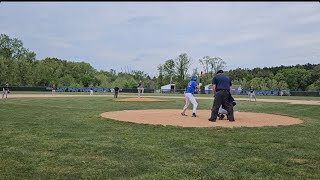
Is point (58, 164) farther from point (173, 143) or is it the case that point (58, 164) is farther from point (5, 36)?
point (5, 36)

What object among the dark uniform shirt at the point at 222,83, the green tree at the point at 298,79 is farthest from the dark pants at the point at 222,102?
the green tree at the point at 298,79

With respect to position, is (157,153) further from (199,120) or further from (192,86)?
(192,86)

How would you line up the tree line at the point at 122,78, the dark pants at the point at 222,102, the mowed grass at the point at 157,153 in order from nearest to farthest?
the mowed grass at the point at 157,153 → the dark pants at the point at 222,102 → the tree line at the point at 122,78

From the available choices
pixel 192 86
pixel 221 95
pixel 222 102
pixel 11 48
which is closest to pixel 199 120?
pixel 222 102

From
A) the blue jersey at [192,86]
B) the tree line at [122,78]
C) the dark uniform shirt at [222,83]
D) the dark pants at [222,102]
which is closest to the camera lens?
the dark pants at [222,102]

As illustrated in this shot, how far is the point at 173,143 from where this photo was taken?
9039 millimetres

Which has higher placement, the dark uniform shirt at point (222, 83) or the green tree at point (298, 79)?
the green tree at point (298, 79)

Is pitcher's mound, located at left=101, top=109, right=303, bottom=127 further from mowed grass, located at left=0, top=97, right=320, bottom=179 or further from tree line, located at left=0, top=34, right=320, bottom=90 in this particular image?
tree line, located at left=0, top=34, right=320, bottom=90

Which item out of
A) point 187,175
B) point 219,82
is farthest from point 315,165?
point 219,82

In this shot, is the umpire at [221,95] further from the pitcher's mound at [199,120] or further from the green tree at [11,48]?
the green tree at [11,48]

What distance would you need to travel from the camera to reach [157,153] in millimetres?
7805

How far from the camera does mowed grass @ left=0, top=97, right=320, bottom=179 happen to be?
20.4 feet

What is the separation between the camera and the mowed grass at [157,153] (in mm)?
6223

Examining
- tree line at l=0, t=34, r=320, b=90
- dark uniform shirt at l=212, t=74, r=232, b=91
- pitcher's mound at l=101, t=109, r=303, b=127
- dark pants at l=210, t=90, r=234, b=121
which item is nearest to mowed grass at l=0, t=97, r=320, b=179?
pitcher's mound at l=101, t=109, r=303, b=127
